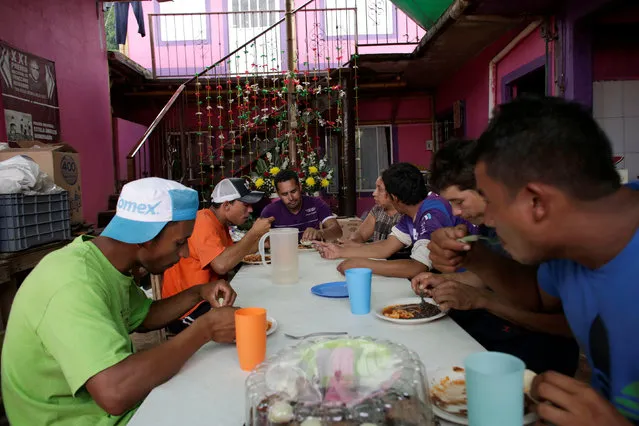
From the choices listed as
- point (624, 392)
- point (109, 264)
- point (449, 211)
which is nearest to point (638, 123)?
point (449, 211)

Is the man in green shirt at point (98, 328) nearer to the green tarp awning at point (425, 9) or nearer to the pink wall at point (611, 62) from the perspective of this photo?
the pink wall at point (611, 62)

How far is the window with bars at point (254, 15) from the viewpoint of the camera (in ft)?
32.7

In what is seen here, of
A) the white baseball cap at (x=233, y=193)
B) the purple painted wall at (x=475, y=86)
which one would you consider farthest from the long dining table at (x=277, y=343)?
the purple painted wall at (x=475, y=86)

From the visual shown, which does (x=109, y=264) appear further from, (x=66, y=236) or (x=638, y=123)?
(x=638, y=123)

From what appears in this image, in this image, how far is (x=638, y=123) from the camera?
15.8 feet

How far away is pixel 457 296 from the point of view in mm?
1665

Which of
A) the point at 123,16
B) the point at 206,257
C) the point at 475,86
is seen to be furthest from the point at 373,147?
the point at 206,257

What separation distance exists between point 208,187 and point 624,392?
6.76m

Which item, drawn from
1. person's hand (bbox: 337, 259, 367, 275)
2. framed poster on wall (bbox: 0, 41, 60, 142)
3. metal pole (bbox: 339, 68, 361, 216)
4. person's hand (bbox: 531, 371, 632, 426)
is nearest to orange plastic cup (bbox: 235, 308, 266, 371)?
person's hand (bbox: 531, 371, 632, 426)

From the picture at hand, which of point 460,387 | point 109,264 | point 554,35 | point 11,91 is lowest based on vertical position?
point 460,387

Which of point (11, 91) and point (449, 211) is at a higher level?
point (11, 91)

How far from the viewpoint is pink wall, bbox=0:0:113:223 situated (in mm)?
5184

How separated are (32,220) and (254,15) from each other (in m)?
7.93

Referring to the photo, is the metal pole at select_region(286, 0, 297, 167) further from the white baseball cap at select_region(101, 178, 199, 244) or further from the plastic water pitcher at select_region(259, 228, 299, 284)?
the white baseball cap at select_region(101, 178, 199, 244)
